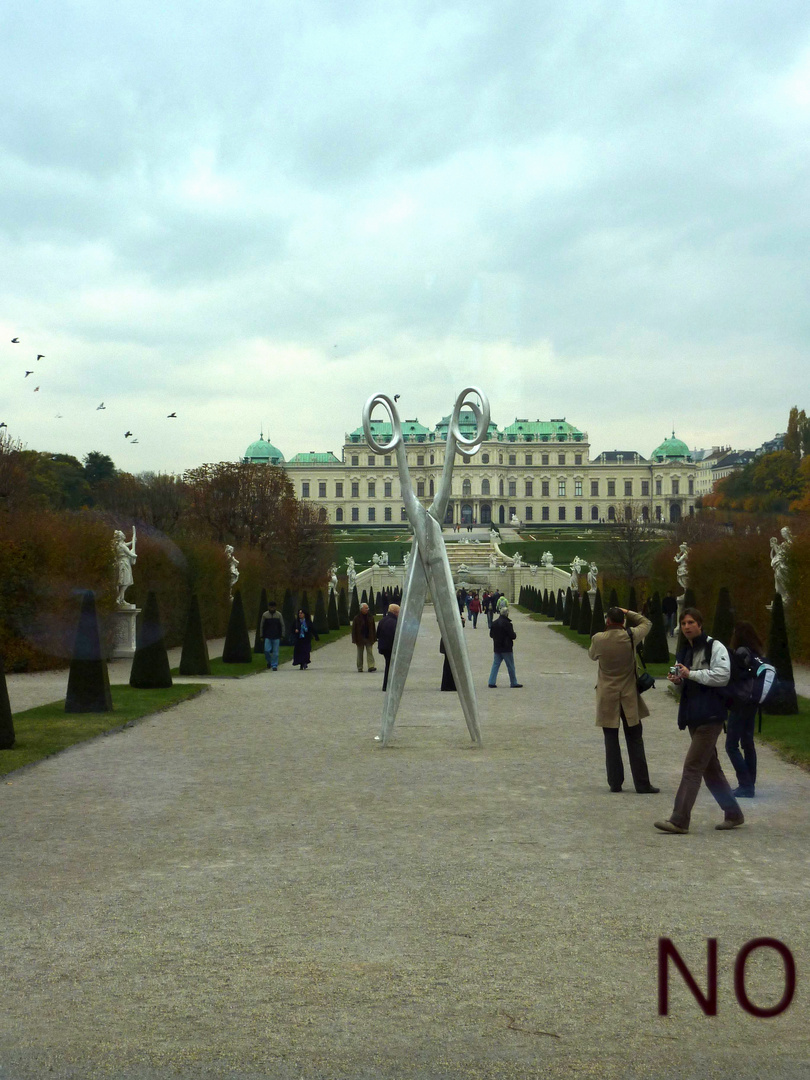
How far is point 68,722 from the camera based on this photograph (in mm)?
11570

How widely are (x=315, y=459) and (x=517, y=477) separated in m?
22.2

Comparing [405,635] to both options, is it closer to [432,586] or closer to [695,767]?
[432,586]

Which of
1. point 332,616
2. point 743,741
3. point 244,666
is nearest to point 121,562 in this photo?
point 244,666

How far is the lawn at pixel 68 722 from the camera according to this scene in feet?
31.4

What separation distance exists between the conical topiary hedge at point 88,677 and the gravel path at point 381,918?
3038mm

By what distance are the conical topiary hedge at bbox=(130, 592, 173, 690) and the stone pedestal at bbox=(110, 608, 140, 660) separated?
21.6 feet

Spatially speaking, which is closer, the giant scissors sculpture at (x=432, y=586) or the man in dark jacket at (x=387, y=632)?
the giant scissors sculpture at (x=432, y=586)

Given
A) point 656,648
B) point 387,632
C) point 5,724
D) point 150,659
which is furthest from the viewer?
point 656,648

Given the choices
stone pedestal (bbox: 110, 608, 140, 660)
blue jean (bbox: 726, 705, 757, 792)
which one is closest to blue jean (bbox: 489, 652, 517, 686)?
blue jean (bbox: 726, 705, 757, 792)

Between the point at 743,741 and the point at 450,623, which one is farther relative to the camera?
the point at 450,623

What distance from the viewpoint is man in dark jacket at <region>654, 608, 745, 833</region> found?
6.48 m

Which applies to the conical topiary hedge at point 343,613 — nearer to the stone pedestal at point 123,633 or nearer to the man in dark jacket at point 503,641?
the stone pedestal at point 123,633

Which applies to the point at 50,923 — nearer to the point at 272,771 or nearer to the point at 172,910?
the point at 172,910

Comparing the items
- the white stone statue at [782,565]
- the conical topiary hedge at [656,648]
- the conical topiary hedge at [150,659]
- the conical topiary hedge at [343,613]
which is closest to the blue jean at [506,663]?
the conical topiary hedge at [150,659]
